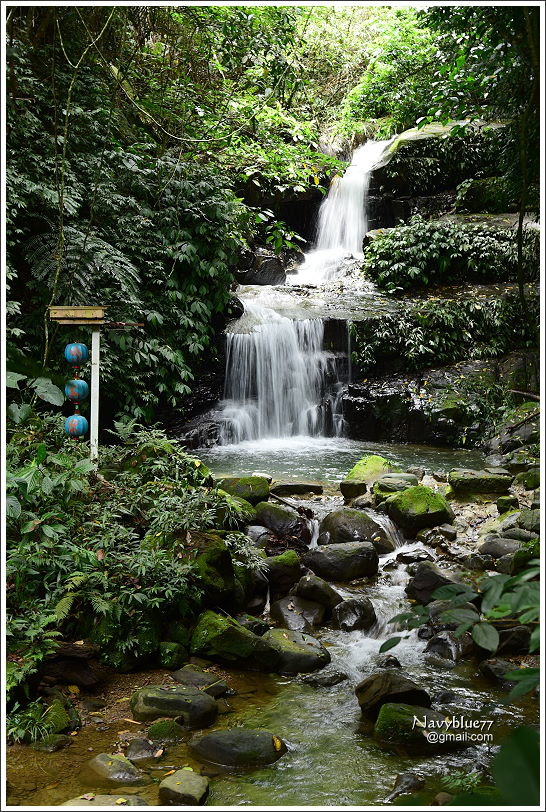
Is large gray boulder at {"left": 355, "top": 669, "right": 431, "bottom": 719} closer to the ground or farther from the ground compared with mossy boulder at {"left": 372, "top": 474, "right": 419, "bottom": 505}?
closer to the ground

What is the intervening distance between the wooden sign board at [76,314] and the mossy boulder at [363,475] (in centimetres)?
368

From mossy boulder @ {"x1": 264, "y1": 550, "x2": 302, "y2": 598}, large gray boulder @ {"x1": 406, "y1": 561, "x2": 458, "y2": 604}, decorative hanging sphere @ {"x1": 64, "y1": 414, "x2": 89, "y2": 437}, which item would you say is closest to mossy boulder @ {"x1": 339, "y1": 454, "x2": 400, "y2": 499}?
large gray boulder @ {"x1": 406, "y1": 561, "x2": 458, "y2": 604}

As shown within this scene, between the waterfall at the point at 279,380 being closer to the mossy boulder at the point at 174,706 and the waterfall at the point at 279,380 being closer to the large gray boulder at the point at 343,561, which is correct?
the large gray boulder at the point at 343,561

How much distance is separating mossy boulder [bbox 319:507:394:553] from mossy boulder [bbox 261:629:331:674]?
1.93 m

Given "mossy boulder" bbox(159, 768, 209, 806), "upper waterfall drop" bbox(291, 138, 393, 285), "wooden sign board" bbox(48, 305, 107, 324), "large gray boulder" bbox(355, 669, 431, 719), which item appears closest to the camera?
"mossy boulder" bbox(159, 768, 209, 806)

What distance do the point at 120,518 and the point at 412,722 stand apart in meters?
2.43

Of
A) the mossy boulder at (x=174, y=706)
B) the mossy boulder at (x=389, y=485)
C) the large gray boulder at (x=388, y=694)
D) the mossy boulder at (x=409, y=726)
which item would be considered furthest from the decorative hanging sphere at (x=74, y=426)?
the mossy boulder at (x=389, y=485)

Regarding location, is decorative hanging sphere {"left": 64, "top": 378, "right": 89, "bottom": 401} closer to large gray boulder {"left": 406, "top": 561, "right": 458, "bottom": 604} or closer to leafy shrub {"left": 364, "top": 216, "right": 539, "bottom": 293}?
large gray boulder {"left": 406, "top": 561, "right": 458, "bottom": 604}

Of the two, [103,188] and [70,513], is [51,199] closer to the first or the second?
[103,188]

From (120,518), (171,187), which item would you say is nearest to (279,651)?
(120,518)

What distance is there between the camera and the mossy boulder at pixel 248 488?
21.7ft

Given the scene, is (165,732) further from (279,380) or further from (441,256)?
(441,256)

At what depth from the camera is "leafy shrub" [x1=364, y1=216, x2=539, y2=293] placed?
43.6ft

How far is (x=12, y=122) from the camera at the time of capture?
7477mm
